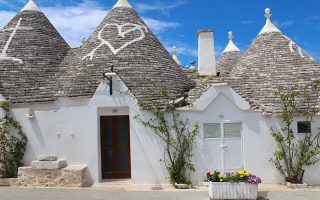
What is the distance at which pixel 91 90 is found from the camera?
13.1m

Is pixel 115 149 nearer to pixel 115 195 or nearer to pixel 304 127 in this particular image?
pixel 115 195

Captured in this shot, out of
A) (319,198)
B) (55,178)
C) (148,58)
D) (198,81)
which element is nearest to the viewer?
(319,198)

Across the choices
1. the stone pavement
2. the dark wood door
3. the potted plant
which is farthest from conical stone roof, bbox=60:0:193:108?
the potted plant

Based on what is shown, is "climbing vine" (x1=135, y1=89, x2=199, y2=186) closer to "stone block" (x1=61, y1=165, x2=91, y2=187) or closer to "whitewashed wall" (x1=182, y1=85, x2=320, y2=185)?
"whitewashed wall" (x1=182, y1=85, x2=320, y2=185)

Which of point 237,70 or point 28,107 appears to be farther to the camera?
point 237,70

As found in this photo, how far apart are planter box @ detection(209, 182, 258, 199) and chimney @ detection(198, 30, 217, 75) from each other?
26.2 feet

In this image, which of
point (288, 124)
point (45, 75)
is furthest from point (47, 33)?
point (288, 124)

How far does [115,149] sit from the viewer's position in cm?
1323

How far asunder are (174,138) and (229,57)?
12.2m

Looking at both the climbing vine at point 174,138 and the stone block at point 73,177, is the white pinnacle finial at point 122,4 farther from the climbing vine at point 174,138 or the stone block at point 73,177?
the stone block at point 73,177

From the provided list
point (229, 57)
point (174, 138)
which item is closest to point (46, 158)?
point (174, 138)

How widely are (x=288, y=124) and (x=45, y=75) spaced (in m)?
9.69

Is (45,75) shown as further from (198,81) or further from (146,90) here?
(198,81)

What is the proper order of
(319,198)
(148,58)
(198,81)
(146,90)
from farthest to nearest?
(198,81)
(148,58)
(146,90)
(319,198)
